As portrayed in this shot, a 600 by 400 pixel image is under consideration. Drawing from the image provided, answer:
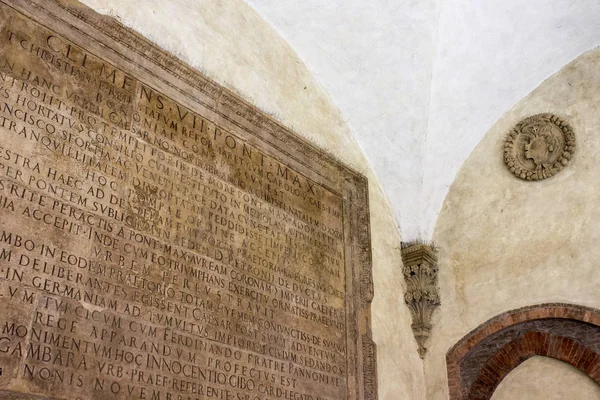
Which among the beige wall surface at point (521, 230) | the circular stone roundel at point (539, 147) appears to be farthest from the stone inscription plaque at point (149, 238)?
the circular stone roundel at point (539, 147)

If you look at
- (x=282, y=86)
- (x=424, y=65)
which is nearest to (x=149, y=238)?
(x=282, y=86)

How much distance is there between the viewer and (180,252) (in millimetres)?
4645

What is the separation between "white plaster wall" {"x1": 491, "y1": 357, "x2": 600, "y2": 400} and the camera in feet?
19.3

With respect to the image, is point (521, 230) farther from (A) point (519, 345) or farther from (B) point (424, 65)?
(B) point (424, 65)

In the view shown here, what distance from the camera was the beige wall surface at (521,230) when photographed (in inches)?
244

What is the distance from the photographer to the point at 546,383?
19.9 ft

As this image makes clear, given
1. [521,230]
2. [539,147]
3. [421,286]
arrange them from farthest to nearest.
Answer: [421,286] < [539,147] < [521,230]

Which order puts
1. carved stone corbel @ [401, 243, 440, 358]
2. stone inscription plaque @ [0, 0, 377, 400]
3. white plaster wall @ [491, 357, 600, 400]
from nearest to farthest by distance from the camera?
stone inscription plaque @ [0, 0, 377, 400] → white plaster wall @ [491, 357, 600, 400] → carved stone corbel @ [401, 243, 440, 358]

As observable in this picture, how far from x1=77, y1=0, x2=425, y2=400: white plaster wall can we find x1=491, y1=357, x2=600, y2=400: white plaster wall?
88 centimetres

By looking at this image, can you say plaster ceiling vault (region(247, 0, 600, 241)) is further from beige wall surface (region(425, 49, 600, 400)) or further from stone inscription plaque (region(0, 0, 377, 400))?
stone inscription plaque (region(0, 0, 377, 400))

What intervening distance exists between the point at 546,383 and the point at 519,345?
42cm

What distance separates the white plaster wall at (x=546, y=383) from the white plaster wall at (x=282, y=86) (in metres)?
0.88

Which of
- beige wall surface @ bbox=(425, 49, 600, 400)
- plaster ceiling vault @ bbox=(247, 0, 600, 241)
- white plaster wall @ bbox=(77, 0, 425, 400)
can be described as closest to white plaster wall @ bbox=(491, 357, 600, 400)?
beige wall surface @ bbox=(425, 49, 600, 400)

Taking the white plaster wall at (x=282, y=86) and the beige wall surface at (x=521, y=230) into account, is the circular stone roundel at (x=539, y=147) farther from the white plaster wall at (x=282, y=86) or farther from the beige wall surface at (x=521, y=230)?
the white plaster wall at (x=282, y=86)
